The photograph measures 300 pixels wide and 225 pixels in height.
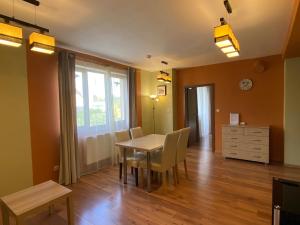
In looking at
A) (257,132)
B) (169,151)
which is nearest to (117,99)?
(169,151)

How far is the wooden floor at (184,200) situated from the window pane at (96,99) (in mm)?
1208

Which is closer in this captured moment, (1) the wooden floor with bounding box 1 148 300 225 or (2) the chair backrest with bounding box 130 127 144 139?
(1) the wooden floor with bounding box 1 148 300 225

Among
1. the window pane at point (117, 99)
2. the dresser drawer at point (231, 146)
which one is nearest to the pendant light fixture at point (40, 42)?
the window pane at point (117, 99)

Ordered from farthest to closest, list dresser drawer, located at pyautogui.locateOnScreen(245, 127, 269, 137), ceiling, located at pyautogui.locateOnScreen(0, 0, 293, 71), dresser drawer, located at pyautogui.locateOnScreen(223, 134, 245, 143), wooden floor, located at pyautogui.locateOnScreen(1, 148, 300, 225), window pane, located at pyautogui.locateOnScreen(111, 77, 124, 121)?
window pane, located at pyautogui.locateOnScreen(111, 77, 124, 121)
dresser drawer, located at pyautogui.locateOnScreen(223, 134, 245, 143)
dresser drawer, located at pyautogui.locateOnScreen(245, 127, 269, 137)
wooden floor, located at pyautogui.locateOnScreen(1, 148, 300, 225)
ceiling, located at pyautogui.locateOnScreen(0, 0, 293, 71)

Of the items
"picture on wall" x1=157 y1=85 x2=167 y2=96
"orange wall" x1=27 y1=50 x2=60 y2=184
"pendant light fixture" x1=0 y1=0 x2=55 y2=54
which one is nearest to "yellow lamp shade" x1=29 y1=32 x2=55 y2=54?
"pendant light fixture" x1=0 y1=0 x2=55 y2=54

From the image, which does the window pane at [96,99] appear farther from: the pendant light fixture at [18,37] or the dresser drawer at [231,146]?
the dresser drawer at [231,146]

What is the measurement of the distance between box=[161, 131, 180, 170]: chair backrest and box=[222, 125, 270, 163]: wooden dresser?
2.10m

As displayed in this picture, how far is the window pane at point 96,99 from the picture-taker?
4.04 metres

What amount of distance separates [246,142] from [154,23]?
353 cm

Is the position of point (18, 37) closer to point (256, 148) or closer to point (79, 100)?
point (79, 100)

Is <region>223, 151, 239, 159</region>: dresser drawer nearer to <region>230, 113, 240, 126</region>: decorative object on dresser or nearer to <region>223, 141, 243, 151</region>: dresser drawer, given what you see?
<region>223, 141, 243, 151</region>: dresser drawer

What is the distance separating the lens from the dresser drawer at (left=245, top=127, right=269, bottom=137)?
13.7 feet

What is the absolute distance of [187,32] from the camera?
115 inches

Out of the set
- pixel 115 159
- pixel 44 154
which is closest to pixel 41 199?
pixel 44 154
